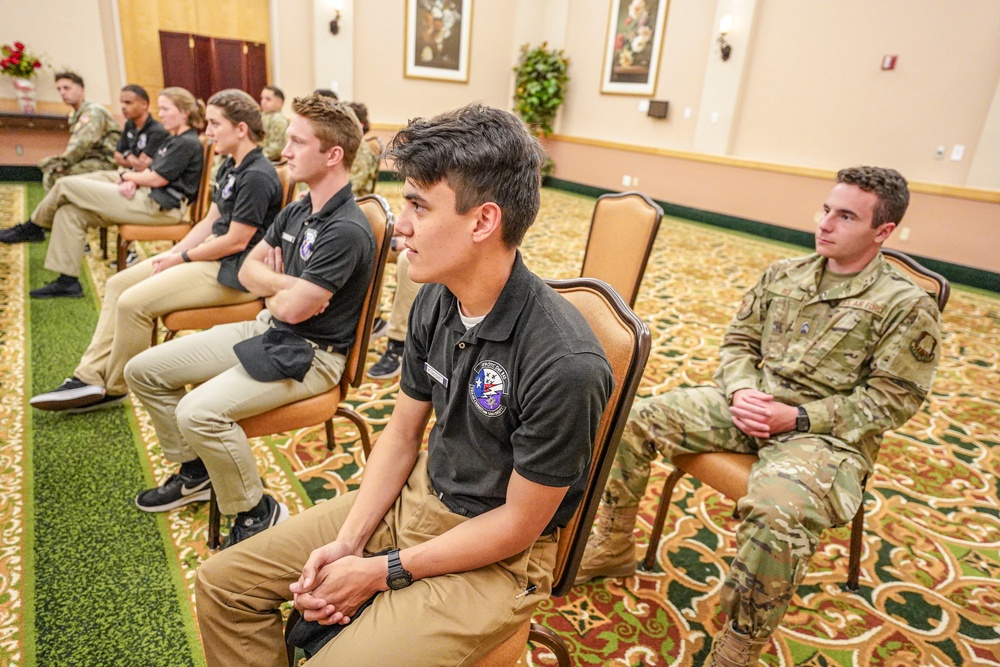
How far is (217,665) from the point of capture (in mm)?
1213

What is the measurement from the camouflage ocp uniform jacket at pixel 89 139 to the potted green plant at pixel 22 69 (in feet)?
8.44

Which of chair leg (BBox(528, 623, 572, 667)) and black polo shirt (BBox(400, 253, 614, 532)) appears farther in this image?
chair leg (BBox(528, 623, 572, 667))

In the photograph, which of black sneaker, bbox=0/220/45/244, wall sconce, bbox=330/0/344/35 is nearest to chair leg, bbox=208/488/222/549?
black sneaker, bbox=0/220/45/244

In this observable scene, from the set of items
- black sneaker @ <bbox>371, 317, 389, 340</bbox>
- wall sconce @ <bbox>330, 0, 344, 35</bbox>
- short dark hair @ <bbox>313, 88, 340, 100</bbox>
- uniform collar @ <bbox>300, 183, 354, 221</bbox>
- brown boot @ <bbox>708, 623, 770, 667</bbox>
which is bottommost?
black sneaker @ <bbox>371, 317, 389, 340</bbox>

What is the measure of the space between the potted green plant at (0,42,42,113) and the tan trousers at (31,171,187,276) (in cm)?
450

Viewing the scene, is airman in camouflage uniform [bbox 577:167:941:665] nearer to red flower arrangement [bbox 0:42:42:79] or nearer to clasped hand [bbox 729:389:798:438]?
clasped hand [bbox 729:389:798:438]

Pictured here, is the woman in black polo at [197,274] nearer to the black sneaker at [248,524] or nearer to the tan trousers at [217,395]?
the tan trousers at [217,395]

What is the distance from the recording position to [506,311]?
1.12 meters

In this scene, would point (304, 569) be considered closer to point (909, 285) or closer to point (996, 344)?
point (909, 285)

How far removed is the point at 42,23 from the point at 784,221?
9504 millimetres

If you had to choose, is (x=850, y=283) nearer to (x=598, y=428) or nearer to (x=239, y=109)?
(x=598, y=428)

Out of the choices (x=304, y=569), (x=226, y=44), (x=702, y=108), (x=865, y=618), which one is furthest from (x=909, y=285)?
(x=226, y=44)

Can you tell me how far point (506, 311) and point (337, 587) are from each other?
62 cm

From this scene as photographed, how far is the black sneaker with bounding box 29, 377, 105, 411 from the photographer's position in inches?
99.8
